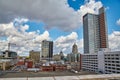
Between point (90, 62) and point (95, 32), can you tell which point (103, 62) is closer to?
point (90, 62)

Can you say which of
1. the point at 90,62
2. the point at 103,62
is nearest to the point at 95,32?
the point at 90,62

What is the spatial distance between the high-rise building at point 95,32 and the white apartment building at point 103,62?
1917 inches

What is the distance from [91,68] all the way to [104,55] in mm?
13424

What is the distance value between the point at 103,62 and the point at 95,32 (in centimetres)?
6919

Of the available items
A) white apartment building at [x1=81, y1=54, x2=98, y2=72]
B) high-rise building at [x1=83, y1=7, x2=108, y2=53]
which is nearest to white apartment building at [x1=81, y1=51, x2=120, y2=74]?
white apartment building at [x1=81, y1=54, x2=98, y2=72]

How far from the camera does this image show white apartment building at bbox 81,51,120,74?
50.8 m

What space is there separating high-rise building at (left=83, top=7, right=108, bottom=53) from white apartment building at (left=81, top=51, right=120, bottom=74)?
4870cm

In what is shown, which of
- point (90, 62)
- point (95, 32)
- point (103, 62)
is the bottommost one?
point (90, 62)

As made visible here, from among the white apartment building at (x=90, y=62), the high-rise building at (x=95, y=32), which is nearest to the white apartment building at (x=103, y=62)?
the white apartment building at (x=90, y=62)

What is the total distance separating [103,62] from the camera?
58.3 metres

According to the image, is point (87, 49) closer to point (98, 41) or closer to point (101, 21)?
point (98, 41)

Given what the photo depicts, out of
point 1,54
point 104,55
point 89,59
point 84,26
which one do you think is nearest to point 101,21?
point 84,26

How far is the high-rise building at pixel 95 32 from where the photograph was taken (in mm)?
120194

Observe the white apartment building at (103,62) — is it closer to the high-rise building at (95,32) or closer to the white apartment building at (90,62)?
the white apartment building at (90,62)
